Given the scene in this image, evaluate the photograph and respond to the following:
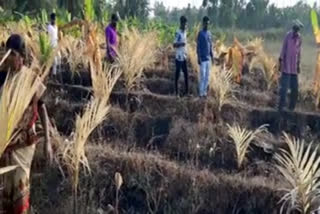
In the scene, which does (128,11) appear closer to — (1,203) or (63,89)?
(63,89)

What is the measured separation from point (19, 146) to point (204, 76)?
589 centimetres

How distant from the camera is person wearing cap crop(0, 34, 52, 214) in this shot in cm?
395

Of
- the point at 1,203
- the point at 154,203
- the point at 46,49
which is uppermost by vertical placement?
the point at 46,49

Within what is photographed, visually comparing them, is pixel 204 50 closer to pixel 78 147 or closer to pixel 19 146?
pixel 78 147

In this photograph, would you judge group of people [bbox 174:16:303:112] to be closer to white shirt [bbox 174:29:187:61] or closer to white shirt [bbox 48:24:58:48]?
white shirt [bbox 174:29:187:61]

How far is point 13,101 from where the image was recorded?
130 inches

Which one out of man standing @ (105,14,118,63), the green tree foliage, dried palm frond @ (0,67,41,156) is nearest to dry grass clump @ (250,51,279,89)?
man standing @ (105,14,118,63)

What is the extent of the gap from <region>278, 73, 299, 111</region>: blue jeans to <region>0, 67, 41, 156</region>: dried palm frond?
6.71 metres

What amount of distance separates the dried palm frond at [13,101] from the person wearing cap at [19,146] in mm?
354

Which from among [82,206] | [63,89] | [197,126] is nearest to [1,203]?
[82,206]

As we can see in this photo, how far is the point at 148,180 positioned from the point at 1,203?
2.31 meters

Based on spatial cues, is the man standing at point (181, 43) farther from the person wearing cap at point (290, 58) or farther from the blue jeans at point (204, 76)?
the person wearing cap at point (290, 58)

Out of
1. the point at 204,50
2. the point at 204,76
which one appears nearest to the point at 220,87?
the point at 204,76

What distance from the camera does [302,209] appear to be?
5680 mm
